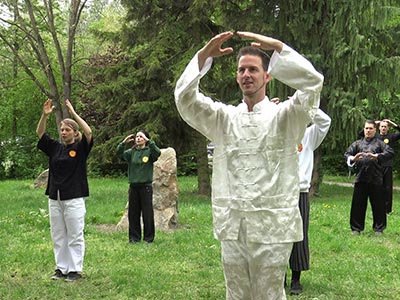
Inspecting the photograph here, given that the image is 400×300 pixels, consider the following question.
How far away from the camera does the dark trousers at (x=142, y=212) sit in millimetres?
9133

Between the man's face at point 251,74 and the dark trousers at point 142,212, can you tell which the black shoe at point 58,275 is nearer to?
the dark trousers at point 142,212

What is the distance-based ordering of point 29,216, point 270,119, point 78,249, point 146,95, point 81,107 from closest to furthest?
point 270,119 < point 78,249 < point 29,216 < point 146,95 < point 81,107

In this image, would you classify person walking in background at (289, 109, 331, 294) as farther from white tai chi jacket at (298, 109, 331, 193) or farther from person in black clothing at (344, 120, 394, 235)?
person in black clothing at (344, 120, 394, 235)

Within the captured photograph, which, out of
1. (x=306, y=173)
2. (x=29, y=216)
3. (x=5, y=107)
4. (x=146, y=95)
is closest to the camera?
(x=306, y=173)

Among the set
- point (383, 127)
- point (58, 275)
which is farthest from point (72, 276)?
point (383, 127)

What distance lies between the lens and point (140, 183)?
9.05m

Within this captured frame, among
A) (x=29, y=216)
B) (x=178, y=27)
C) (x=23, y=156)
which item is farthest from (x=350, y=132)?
(x=23, y=156)

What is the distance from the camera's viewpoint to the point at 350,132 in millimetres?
15094

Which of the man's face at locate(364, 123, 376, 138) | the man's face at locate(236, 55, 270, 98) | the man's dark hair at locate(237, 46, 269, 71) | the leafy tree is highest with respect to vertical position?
the leafy tree

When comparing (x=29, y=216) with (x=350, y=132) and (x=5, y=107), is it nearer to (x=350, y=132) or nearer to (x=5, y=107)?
(x=350, y=132)

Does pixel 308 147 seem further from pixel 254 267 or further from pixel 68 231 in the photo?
pixel 68 231

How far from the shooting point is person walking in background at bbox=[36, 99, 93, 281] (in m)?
6.54

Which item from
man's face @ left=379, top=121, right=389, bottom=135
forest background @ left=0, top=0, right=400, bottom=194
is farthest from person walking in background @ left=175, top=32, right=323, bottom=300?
forest background @ left=0, top=0, right=400, bottom=194

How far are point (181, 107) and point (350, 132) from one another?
12577 millimetres
